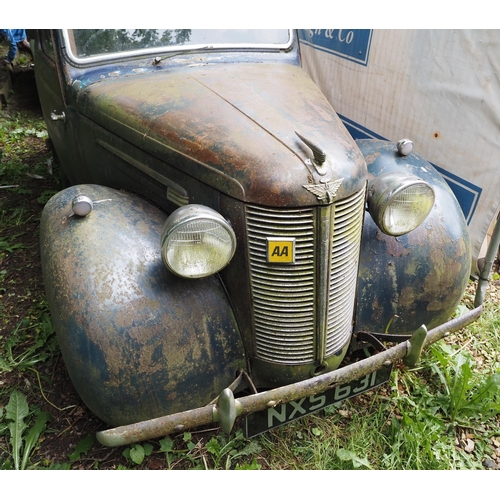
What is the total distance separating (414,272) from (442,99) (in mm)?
1929

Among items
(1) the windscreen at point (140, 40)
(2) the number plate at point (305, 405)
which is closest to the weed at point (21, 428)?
(2) the number plate at point (305, 405)

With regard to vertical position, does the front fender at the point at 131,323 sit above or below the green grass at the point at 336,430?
above

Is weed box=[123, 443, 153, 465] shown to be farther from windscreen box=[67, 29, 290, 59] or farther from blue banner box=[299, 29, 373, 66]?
blue banner box=[299, 29, 373, 66]

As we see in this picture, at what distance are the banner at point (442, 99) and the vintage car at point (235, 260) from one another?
1.21 m

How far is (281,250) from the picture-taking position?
73.6 inches

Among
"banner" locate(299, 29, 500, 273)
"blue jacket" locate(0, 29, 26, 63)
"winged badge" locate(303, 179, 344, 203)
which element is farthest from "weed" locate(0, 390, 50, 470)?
"blue jacket" locate(0, 29, 26, 63)

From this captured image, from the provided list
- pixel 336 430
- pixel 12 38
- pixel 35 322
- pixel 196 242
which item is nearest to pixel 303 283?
pixel 196 242

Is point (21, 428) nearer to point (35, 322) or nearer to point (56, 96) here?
point (35, 322)

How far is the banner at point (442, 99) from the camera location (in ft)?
11.1

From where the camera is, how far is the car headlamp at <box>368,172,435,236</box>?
208cm

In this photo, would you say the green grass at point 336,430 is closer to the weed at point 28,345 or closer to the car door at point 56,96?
the weed at point 28,345

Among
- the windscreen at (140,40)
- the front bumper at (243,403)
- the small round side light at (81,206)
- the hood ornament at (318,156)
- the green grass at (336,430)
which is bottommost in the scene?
the green grass at (336,430)

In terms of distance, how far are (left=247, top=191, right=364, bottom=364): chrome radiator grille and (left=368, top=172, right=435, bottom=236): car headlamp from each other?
104 millimetres

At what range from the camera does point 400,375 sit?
9.13ft
